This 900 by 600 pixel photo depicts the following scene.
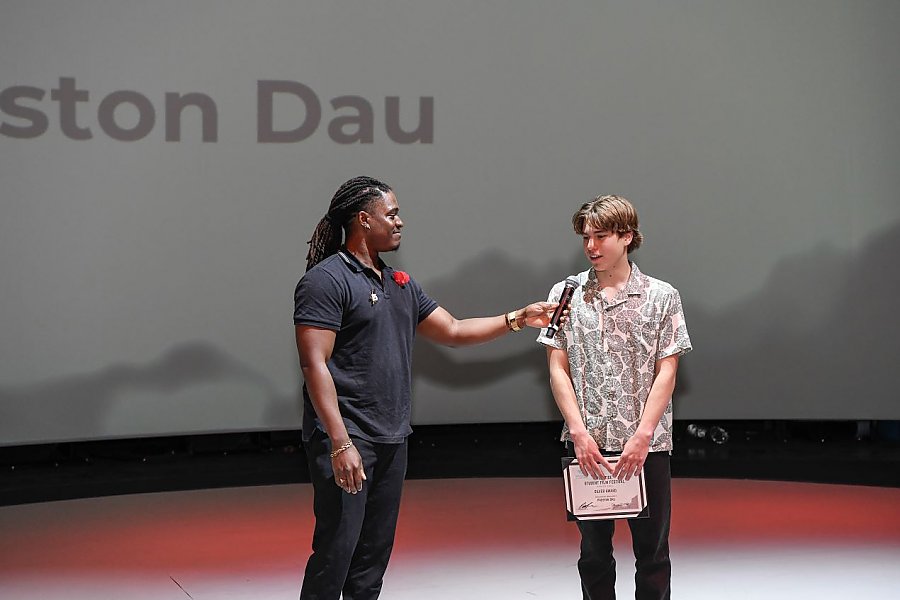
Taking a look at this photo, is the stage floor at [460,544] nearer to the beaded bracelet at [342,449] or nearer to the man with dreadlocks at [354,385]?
the man with dreadlocks at [354,385]

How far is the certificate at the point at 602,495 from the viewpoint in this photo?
3307 mm

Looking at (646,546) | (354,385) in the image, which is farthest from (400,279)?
(646,546)

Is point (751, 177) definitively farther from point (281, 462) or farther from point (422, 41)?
point (281, 462)

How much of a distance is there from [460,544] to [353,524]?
2.21m

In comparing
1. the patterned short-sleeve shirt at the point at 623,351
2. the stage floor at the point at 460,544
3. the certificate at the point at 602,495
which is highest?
the patterned short-sleeve shirt at the point at 623,351

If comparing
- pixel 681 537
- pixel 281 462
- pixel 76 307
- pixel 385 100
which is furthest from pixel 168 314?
pixel 681 537

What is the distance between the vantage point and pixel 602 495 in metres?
3.30

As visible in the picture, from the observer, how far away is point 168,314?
21.3 feet

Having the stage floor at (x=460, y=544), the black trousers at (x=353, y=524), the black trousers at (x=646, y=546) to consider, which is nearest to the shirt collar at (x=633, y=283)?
the black trousers at (x=646, y=546)

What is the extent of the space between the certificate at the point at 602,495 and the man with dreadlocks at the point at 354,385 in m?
0.52

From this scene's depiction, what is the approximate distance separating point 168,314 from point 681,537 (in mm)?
3166

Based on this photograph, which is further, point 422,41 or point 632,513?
point 422,41

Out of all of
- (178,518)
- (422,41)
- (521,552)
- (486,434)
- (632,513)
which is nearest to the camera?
(632,513)

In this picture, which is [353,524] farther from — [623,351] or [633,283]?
[633,283]
